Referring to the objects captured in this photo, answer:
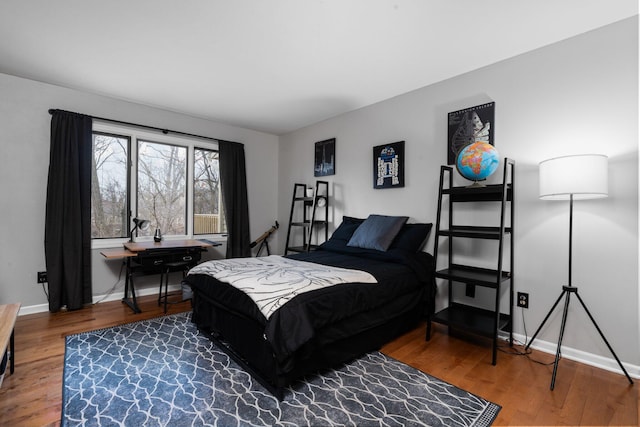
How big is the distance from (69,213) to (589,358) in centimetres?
489

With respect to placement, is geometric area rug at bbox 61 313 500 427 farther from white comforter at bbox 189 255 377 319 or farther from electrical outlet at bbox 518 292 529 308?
electrical outlet at bbox 518 292 529 308

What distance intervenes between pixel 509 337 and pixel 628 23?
2.43 meters

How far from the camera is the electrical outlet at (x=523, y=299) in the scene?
246cm

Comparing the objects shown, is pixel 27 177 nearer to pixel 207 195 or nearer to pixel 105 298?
pixel 105 298

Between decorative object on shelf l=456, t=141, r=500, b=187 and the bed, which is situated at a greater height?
decorative object on shelf l=456, t=141, r=500, b=187

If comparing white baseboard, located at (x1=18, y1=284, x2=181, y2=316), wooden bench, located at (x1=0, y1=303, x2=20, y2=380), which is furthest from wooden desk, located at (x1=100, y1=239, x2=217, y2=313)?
wooden bench, located at (x1=0, y1=303, x2=20, y2=380)

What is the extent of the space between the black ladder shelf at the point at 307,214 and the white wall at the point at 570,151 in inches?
57.2

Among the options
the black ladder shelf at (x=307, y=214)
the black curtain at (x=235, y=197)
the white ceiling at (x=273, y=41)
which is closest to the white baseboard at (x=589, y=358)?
the white ceiling at (x=273, y=41)

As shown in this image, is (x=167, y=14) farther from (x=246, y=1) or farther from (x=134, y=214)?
(x=134, y=214)

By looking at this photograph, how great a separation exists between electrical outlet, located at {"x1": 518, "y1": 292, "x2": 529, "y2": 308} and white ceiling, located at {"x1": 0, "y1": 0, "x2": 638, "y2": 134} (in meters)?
2.01

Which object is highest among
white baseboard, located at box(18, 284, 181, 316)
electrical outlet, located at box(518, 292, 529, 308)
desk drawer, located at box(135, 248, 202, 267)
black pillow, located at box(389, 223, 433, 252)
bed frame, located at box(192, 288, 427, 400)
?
black pillow, located at box(389, 223, 433, 252)

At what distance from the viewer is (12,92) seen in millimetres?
3004

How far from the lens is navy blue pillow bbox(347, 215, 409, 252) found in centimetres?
297

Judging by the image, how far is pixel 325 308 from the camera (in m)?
1.86
